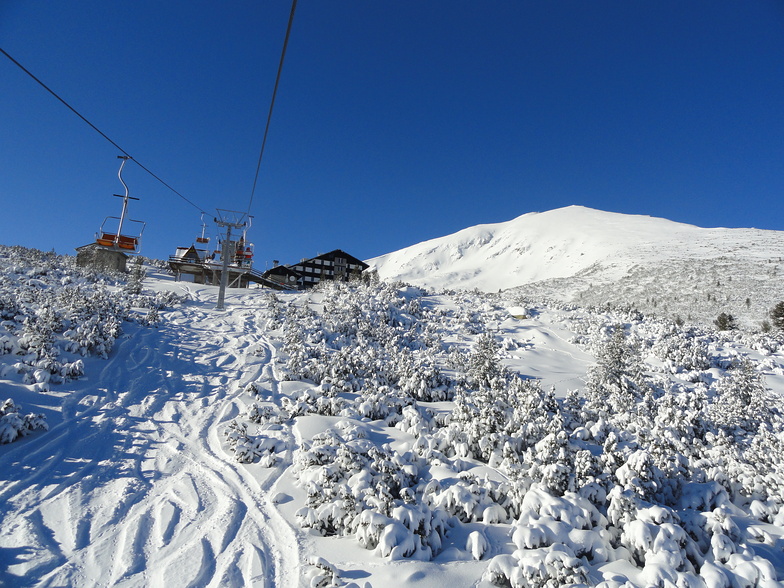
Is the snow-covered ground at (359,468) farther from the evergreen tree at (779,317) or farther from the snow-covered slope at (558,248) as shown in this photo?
the snow-covered slope at (558,248)

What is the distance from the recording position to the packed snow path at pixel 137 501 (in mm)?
4730

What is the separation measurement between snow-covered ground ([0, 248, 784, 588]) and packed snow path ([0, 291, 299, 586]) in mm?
37

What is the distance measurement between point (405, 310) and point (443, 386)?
10.4m

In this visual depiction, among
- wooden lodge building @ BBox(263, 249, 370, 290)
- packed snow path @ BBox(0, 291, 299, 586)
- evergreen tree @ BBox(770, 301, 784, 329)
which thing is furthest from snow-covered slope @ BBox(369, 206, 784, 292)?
packed snow path @ BBox(0, 291, 299, 586)

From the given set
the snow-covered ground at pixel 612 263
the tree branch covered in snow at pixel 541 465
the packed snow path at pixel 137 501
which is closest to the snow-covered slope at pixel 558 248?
the snow-covered ground at pixel 612 263

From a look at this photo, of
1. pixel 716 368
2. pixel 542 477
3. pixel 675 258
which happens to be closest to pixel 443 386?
pixel 542 477

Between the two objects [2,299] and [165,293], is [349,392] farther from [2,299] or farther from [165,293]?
[165,293]

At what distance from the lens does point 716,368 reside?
17078 mm

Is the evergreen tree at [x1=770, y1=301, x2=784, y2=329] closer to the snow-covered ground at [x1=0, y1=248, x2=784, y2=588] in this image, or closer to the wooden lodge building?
the snow-covered ground at [x1=0, y1=248, x2=784, y2=588]

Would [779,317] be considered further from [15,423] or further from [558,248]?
[558,248]

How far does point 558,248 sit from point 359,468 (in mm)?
100814

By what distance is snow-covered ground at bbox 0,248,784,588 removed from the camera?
4801mm

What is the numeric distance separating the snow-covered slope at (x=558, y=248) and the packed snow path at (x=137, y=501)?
204ft

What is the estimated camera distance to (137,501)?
608cm
